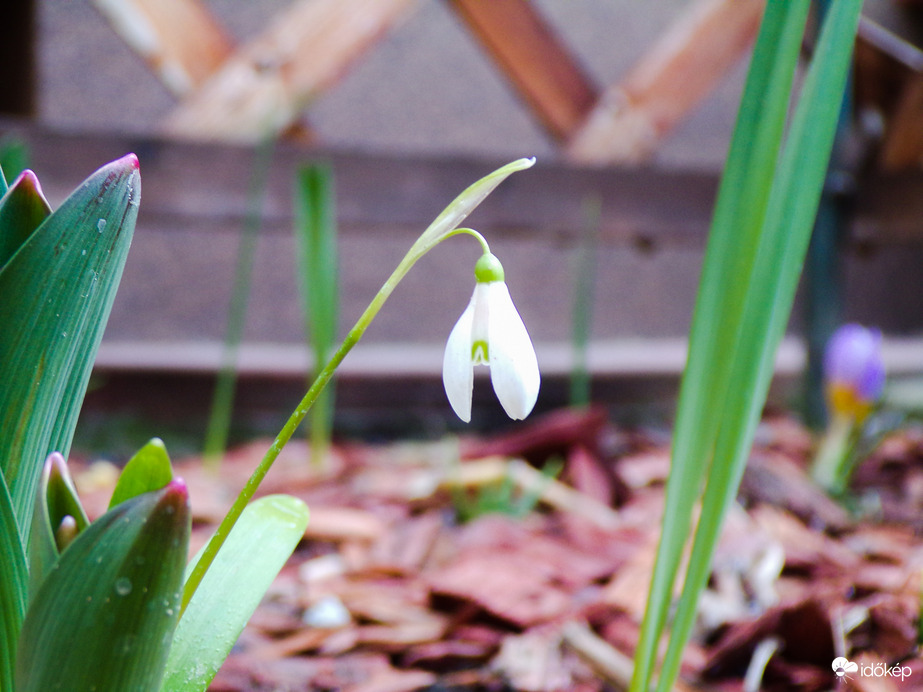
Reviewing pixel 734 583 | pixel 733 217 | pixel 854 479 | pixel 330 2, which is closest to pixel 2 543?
pixel 733 217

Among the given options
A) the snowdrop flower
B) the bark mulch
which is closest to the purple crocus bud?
the bark mulch

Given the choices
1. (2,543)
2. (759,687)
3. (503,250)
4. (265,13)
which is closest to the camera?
(2,543)

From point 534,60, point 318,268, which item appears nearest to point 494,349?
point 318,268

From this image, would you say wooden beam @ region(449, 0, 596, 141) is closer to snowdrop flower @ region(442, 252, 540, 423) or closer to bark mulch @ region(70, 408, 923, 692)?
bark mulch @ region(70, 408, 923, 692)

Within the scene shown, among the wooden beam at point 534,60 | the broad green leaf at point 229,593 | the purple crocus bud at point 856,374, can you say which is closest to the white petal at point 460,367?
the broad green leaf at point 229,593

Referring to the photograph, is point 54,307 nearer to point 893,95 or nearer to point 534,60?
point 534,60

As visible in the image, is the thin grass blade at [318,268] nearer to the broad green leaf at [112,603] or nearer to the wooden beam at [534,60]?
the wooden beam at [534,60]

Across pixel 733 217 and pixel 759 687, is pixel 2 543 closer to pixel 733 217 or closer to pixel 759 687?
pixel 733 217
